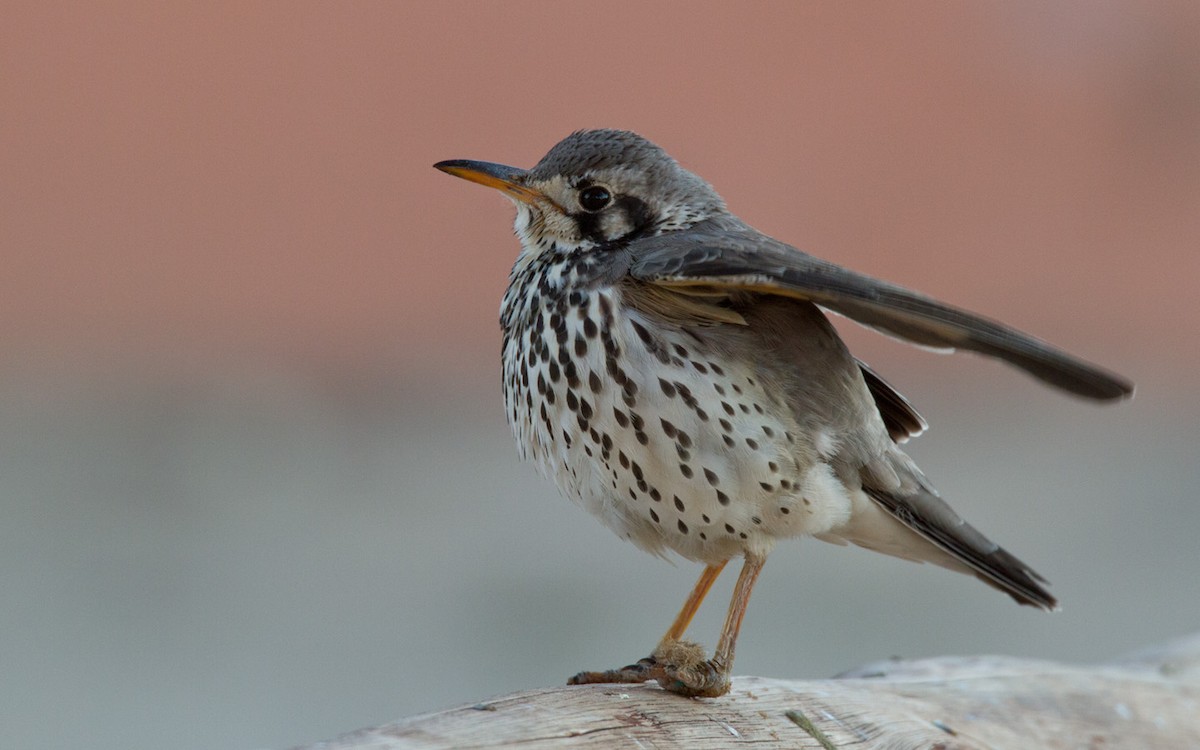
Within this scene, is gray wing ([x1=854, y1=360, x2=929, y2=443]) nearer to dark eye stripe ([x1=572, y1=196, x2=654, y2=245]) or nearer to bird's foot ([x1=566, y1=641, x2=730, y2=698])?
dark eye stripe ([x1=572, y1=196, x2=654, y2=245])

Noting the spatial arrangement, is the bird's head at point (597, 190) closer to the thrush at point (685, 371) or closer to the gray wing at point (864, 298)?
the thrush at point (685, 371)

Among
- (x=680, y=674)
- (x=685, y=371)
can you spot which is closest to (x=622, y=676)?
(x=680, y=674)

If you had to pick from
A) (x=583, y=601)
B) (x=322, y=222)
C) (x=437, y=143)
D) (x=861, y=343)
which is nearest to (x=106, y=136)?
(x=322, y=222)

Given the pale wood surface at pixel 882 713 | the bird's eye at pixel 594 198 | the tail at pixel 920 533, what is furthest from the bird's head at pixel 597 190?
the pale wood surface at pixel 882 713

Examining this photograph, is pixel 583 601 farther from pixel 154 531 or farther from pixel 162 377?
pixel 162 377

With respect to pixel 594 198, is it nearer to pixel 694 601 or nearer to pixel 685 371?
pixel 685 371

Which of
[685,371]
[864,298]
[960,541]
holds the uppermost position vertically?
[864,298]
